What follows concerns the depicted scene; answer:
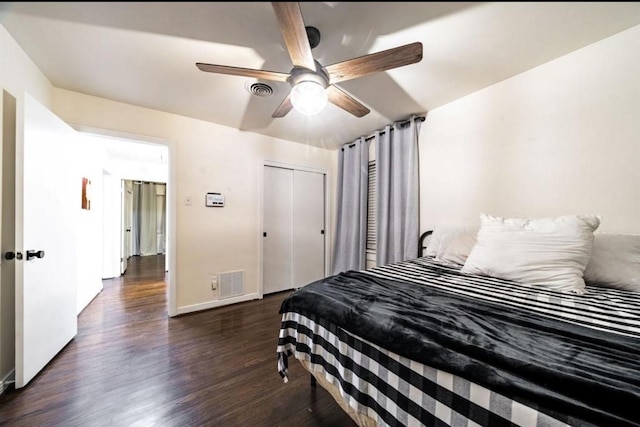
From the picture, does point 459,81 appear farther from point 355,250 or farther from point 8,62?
point 8,62

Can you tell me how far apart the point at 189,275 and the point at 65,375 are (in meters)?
1.17

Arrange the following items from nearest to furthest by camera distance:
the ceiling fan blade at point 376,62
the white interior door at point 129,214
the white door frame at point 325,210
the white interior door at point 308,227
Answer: the ceiling fan blade at point 376,62 < the white door frame at point 325,210 < the white interior door at point 308,227 < the white interior door at point 129,214

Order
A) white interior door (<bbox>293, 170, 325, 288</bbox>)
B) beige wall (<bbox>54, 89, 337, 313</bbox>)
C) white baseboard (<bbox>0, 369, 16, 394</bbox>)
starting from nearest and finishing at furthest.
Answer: white baseboard (<bbox>0, 369, 16, 394</bbox>) < beige wall (<bbox>54, 89, 337, 313</bbox>) < white interior door (<bbox>293, 170, 325, 288</bbox>)

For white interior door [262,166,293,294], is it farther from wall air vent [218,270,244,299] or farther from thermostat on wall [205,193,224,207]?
thermostat on wall [205,193,224,207]

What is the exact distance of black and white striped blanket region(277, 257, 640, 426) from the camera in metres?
0.58

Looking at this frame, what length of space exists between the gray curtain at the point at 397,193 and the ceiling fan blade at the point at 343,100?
3.44 ft

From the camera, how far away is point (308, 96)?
4.50 feet

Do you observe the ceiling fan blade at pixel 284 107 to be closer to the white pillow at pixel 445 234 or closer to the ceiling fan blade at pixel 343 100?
the ceiling fan blade at pixel 343 100

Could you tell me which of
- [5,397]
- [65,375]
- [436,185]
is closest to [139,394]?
[65,375]

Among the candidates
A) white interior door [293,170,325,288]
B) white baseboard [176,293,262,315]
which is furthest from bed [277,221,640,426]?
white interior door [293,170,325,288]

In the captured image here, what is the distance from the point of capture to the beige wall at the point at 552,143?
1.46m

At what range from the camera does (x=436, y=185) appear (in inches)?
98.5

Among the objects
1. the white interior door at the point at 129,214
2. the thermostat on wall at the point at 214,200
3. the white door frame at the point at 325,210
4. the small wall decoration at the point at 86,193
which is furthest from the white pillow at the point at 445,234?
the white interior door at the point at 129,214

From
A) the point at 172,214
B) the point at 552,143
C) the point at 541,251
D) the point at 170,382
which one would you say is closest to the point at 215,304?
the point at 172,214
